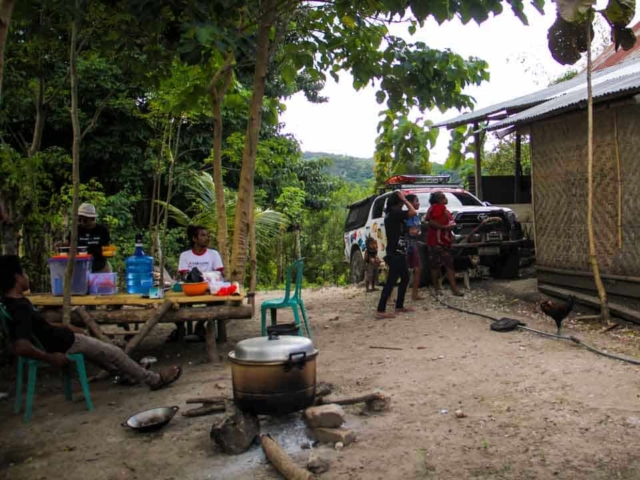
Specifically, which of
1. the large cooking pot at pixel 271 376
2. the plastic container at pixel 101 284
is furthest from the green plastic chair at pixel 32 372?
the large cooking pot at pixel 271 376

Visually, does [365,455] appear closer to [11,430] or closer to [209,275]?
[11,430]

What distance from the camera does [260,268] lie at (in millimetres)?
17781

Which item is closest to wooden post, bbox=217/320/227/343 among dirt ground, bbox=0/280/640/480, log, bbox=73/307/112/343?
dirt ground, bbox=0/280/640/480

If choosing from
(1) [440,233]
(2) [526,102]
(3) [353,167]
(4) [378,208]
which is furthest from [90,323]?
(3) [353,167]

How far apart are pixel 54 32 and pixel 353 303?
6.06 meters

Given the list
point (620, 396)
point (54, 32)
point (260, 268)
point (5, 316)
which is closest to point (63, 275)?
point (5, 316)

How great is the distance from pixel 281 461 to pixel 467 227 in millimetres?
7135

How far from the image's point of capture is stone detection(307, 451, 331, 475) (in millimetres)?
3511

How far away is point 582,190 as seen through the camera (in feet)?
27.0

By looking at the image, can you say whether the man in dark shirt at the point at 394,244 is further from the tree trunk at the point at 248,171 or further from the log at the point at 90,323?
the log at the point at 90,323

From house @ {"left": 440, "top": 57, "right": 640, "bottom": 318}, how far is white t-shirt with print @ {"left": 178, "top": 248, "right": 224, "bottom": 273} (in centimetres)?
490

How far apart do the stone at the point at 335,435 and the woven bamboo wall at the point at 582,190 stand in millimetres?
5021

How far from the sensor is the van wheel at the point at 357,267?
1281 centimetres

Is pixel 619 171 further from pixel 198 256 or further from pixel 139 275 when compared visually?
pixel 139 275
